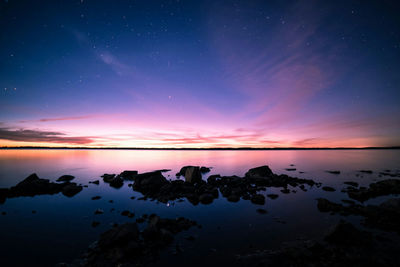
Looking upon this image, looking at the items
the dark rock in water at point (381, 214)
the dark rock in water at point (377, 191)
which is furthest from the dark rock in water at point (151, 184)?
the dark rock in water at point (377, 191)

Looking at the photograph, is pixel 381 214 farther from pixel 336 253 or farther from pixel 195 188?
pixel 195 188

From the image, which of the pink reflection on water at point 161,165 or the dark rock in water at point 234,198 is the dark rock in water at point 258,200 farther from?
the pink reflection on water at point 161,165

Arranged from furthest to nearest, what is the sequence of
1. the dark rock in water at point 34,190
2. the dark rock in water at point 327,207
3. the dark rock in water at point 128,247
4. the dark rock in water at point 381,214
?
the dark rock in water at point 34,190
the dark rock in water at point 327,207
the dark rock in water at point 381,214
the dark rock in water at point 128,247

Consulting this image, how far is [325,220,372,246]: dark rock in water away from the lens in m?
9.95

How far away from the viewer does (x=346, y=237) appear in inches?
396

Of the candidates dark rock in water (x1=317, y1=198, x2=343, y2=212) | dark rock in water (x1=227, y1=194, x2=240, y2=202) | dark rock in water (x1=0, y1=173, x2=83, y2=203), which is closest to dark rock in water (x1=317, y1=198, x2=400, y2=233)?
dark rock in water (x1=317, y1=198, x2=343, y2=212)

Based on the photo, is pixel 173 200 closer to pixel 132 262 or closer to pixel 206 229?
pixel 206 229

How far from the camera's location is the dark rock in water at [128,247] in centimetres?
885

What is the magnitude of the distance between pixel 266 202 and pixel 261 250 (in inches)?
393

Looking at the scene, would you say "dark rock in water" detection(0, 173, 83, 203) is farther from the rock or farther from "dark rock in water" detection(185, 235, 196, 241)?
"dark rock in water" detection(185, 235, 196, 241)

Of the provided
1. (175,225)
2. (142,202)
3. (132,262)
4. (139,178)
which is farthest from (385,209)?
(139,178)

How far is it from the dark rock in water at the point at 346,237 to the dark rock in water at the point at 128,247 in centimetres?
1018

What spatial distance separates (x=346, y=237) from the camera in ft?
33.0

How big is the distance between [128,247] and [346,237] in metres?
13.0
